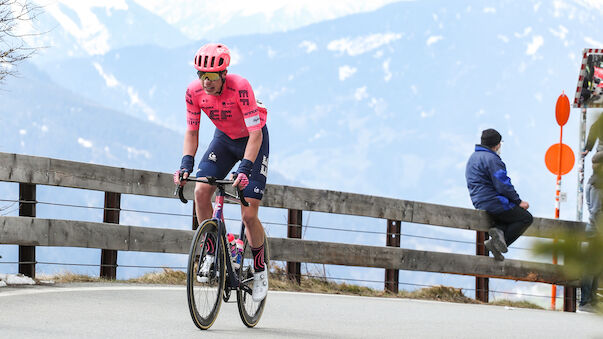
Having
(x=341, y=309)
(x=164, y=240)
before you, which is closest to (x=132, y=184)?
(x=164, y=240)

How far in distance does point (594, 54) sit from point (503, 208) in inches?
224

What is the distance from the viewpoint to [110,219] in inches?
358

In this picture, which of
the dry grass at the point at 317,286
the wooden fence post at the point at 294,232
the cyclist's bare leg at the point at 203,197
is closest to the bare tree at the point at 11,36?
the dry grass at the point at 317,286

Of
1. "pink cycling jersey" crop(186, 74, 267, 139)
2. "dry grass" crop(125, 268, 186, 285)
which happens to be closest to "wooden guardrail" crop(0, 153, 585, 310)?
"dry grass" crop(125, 268, 186, 285)

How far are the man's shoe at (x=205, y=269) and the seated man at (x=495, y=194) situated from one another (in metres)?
5.40

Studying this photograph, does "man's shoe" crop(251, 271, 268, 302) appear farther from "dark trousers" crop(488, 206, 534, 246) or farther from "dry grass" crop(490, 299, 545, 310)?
"dry grass" crop(490, 299, 545, 310)

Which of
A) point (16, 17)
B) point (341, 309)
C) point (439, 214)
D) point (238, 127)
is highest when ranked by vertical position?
point (16, 17)

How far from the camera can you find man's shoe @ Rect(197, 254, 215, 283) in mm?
5457

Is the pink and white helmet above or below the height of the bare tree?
below

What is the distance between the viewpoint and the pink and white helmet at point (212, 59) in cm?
559

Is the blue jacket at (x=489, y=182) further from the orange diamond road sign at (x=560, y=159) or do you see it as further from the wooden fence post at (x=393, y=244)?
the orange diamond road sign at (x=560, y=159)

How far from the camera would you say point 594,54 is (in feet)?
50.0

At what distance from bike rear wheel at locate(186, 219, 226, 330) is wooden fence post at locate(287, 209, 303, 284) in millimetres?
4444

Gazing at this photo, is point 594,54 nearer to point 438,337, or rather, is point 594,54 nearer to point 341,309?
point 341,309
